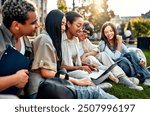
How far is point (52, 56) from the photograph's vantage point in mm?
1090

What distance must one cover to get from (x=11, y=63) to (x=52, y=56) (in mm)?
149

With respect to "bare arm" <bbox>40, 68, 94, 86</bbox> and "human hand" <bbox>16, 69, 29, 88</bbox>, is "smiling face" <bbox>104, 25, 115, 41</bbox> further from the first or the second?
"human hand" <bbox>16, 69, 29, 88</bbox>

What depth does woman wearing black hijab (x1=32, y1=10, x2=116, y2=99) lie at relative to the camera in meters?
1.03

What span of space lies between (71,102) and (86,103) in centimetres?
4

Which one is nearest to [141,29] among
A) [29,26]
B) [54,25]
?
[54,25]

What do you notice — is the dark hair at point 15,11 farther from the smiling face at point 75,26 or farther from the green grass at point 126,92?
the green grass at point 126,92

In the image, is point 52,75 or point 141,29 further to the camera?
point 141,29

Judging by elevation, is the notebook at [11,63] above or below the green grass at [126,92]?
above

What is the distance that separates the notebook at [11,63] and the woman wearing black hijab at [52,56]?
86mm

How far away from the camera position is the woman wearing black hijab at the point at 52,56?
40.6 inches

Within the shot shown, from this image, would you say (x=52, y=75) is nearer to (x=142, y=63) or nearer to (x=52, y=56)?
(x=52, y=56)

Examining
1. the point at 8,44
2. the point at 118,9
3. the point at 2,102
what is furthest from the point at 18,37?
the point at 118,9

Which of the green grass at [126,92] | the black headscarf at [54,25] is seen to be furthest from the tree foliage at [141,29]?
the black headscarf at [54,25]

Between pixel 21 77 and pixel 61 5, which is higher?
pixel 61 5
